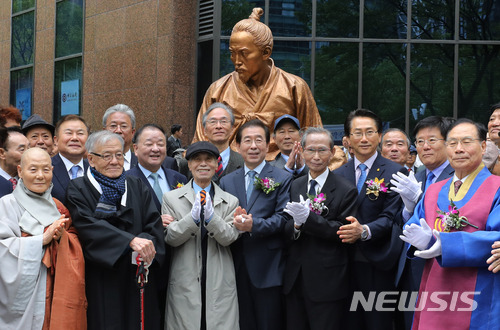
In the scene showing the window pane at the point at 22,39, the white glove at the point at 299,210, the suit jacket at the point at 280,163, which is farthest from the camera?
the window pane at the point at 22,39

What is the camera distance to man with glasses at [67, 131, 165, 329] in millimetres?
4391

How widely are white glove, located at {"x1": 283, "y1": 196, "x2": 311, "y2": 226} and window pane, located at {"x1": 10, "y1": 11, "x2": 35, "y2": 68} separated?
50.2 ft

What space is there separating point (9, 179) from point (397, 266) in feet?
10.7

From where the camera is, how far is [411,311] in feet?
15.9

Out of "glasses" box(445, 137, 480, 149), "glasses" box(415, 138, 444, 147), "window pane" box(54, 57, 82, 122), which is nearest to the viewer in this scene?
"glasses" box(445, 137, 480, 149)

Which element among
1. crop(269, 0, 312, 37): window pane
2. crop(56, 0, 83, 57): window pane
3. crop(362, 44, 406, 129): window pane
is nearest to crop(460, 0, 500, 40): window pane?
crop(362, 44, 406, 129): window pane

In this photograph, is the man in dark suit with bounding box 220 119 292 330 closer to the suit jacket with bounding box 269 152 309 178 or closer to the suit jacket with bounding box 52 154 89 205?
the suit jacket with bounding box 269 152 309 178

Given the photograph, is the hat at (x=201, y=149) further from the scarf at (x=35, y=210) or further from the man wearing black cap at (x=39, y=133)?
the man wearing black cap at (x=39, y=133)

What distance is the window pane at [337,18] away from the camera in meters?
13.3

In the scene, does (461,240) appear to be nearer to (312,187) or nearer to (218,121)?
(312,187)

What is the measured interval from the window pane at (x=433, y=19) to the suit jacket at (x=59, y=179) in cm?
999

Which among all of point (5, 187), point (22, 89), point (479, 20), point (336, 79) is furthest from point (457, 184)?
point (22, 89)

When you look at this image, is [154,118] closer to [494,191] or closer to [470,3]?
[470,3]

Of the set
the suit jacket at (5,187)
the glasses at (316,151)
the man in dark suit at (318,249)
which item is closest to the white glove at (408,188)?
the man in dark suit at (318,249)
